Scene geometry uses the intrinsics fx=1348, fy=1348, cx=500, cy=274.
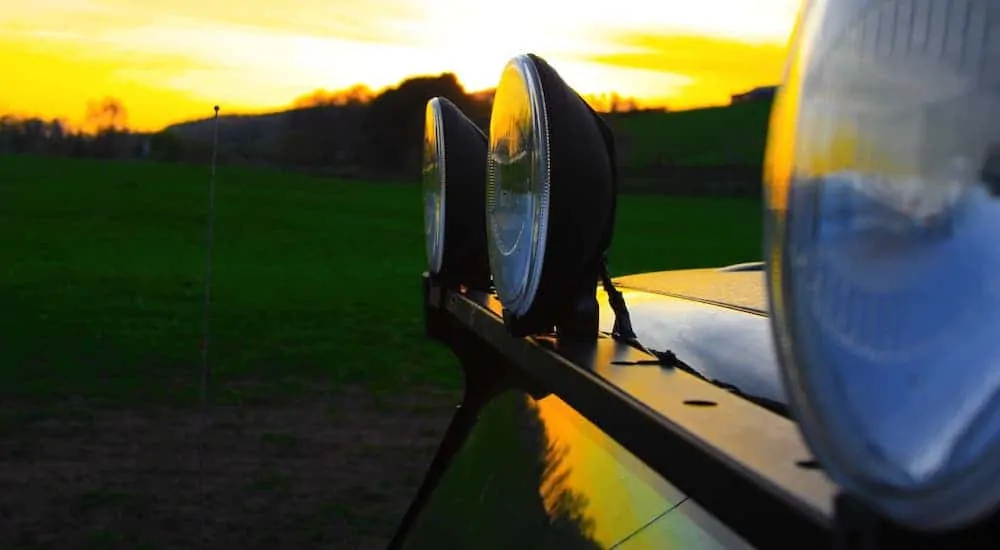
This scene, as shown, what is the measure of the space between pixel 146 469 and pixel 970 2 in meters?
6.85

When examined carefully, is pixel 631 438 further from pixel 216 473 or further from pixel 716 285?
pixel 216 473

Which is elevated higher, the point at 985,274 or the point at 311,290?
the point at 985,274

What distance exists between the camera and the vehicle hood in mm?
1483

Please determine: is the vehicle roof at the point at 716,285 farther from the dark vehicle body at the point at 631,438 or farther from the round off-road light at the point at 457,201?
the round off-road light at the point at 457,201

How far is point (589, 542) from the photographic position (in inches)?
64.0

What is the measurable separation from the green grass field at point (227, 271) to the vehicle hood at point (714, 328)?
0.16 metres

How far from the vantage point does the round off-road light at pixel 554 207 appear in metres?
1.37

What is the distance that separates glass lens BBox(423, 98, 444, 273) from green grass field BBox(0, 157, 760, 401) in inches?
19.4

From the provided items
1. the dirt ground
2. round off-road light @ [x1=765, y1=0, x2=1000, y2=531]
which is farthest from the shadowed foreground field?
round off-road light @ [x1=765, y1=0, x2=1000, y2=531]

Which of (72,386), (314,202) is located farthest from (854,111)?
(314,202)

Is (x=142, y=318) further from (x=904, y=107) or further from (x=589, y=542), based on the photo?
(x=904, y=107)

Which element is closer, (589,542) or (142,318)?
(589,542)

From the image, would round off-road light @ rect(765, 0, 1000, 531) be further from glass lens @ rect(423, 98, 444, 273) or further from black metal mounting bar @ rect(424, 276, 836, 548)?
glass lens @ rect(423, 98, 444, 273)

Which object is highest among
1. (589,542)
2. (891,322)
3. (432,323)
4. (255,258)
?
(891,322)
